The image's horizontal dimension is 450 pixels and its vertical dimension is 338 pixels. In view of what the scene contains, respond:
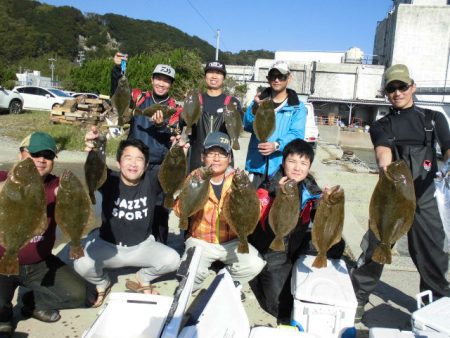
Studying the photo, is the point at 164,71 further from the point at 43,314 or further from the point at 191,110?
the point at 43,314

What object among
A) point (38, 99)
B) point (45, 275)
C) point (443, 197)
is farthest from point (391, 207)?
point (38, 99)

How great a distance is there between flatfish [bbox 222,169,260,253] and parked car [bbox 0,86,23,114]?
2063cm

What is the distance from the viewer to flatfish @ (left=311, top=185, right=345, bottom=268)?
290cm

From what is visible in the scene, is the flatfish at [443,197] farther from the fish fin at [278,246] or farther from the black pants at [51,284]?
the black pants at [51,284]

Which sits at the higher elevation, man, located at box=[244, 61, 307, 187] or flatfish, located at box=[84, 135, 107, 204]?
man, located at box=[244, 61, 307, 187]

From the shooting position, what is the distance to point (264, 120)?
3881mm

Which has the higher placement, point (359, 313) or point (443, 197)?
point (443, 197)

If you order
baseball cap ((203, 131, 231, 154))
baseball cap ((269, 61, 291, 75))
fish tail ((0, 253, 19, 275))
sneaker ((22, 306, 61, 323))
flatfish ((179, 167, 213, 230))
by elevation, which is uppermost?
baseball cap ((269, 61, 291, 75))

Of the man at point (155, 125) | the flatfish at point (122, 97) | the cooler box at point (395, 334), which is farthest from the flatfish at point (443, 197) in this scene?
Result: the flatfish at point (122, 97)

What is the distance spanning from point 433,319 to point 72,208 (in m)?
2.64

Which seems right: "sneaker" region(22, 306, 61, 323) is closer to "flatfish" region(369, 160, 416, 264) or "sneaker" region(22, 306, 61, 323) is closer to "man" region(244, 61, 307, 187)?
"man" region(244, 61, 307, 187)

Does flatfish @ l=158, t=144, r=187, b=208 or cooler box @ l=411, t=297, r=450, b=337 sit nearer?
cooler box @ l=411, t=297, r=450, b=337

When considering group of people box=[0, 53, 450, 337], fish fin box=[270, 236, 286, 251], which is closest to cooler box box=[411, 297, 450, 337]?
group of people box=[0, 53, 450, 337]

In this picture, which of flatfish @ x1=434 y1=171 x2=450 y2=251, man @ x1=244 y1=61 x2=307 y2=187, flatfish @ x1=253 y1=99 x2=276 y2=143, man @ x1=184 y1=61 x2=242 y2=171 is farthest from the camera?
man @ x1=184 y1=61 x2=242 y2=171
